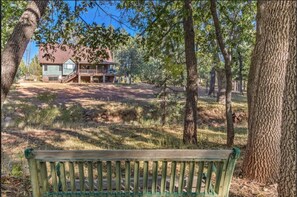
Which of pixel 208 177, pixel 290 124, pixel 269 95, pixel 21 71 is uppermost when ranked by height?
pixel 21 71

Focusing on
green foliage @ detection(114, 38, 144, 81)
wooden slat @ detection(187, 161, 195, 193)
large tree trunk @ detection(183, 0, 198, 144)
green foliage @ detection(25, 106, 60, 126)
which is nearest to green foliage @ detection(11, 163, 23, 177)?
wooden slat @ detection(187, 161, 195, 193)

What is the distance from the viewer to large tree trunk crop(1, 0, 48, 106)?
329 cm

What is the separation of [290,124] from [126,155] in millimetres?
1486

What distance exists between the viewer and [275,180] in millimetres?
4055

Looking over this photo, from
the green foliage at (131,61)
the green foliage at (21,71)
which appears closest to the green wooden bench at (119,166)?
the green foliage at (21,71)

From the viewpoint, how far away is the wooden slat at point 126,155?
2604mm

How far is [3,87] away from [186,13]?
420 centimetres

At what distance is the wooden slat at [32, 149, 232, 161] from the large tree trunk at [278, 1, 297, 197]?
0.55 meters

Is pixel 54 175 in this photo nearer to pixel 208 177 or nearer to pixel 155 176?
pixel 155 176

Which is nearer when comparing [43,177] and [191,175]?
[43,177]

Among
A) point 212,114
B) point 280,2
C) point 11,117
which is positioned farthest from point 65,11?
point 212,114

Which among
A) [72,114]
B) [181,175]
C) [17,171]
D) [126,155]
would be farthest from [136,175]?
[72,114]

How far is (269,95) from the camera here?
394 cm

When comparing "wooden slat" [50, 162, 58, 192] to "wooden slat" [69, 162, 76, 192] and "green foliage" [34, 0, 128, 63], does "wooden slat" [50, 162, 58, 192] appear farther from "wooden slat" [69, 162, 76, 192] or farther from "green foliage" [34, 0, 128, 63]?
"green foliage" [34, 0, 128, 63]
